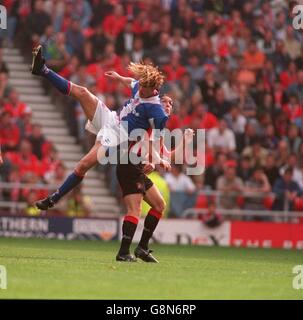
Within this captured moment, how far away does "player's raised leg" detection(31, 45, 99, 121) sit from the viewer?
1485 centimetres

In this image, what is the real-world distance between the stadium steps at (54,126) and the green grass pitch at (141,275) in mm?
5792

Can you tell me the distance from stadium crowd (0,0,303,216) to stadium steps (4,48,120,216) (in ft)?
1.35

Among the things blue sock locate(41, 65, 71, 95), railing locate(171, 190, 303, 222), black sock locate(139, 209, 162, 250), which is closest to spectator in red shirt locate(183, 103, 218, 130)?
railing locate(171, 190, 303, 222)

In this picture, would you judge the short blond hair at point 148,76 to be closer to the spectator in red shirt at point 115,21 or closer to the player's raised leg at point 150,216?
the player's raised leg at point 150,216

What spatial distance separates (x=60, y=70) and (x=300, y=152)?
17.4ft

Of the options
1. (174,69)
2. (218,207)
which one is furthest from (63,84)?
(174,69)

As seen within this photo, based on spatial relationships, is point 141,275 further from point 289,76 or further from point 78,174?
point 289,76

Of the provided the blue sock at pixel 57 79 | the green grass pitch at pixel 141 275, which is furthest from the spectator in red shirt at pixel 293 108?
the blue sock at pixel 57 79

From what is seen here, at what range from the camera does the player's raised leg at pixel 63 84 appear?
1485 centimetres

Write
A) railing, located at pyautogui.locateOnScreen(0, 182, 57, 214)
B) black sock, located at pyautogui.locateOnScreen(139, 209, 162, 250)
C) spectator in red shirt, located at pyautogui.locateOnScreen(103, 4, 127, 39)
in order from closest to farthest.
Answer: black sock, located at pyautogui.locateOnScreen(139, 209, 162, 250)
railing, located at pyautogui.locateOnScreen(0, 182, 57, 214)
spectator in red shirt, located at pyautogui.locateOnScreen(103, 4, 127, 39)

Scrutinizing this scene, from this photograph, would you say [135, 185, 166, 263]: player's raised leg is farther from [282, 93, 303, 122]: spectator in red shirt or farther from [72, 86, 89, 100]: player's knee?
[282, 93, 303, 122]: spectator in red shirt

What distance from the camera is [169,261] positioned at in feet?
49.7
